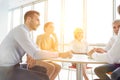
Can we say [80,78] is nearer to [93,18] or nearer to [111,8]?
[111,8]

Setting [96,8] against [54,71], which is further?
[96,8]

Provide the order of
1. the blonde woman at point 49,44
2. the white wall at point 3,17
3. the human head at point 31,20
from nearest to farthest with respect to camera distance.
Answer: the human head at point 31,20 → the blonde woman at point 49,44 → the white wall at point 3,17

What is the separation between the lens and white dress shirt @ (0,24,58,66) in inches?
85.7

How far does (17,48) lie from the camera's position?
224 centimetres

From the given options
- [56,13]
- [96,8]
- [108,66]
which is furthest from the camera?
[56,13]

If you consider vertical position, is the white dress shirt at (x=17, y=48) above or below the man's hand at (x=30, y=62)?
above

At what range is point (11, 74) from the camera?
2.08 metres

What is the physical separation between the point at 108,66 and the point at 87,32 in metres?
3.91

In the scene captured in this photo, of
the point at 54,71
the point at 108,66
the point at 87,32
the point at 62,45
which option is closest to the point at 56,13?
the point at 62,45

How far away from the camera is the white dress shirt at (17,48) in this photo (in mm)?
2178

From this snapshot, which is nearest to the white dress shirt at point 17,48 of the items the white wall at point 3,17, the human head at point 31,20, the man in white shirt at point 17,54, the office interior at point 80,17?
the man in white shirt at point 17,54

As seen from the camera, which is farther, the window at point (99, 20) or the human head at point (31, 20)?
the window at point (99, 20)

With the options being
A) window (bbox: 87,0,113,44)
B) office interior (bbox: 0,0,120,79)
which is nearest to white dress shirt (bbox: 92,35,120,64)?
office interior (bbox: 0,0,120,79)

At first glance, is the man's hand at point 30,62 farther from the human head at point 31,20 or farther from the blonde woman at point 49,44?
the blonde woman at point 49,44
